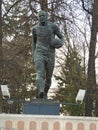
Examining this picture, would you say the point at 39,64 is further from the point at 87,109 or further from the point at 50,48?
the point at 87,109

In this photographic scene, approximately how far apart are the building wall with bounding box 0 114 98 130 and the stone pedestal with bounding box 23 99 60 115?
0.40m

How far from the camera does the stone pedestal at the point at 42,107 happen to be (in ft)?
40.6

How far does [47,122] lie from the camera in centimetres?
1205

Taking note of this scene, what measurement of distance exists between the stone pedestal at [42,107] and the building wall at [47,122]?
15.8 inches

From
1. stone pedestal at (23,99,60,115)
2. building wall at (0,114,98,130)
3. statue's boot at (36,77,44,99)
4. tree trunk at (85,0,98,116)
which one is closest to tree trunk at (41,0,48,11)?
tree trunk at (85,0,98,116)

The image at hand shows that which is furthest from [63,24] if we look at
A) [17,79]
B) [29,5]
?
[17,79]

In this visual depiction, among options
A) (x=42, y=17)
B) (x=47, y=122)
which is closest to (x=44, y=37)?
(x=42, y=17)

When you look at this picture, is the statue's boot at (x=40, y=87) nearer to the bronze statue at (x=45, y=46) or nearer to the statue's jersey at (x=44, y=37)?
the bronze statue at (x=45, y=46)

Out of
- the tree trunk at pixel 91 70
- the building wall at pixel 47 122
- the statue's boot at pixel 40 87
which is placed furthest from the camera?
the tree trunk at pixel 91 70

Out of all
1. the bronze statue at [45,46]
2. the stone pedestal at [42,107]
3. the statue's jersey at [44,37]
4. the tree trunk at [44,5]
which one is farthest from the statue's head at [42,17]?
the tree trunk at [44,5]

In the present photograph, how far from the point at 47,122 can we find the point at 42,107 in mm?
478

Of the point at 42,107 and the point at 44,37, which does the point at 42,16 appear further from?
the point at 42,107

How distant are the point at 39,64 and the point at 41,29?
35.9 inches

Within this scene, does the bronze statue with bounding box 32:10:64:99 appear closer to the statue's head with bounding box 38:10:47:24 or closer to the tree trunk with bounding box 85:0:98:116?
the statue's head with bounding box 38:10:47:24
